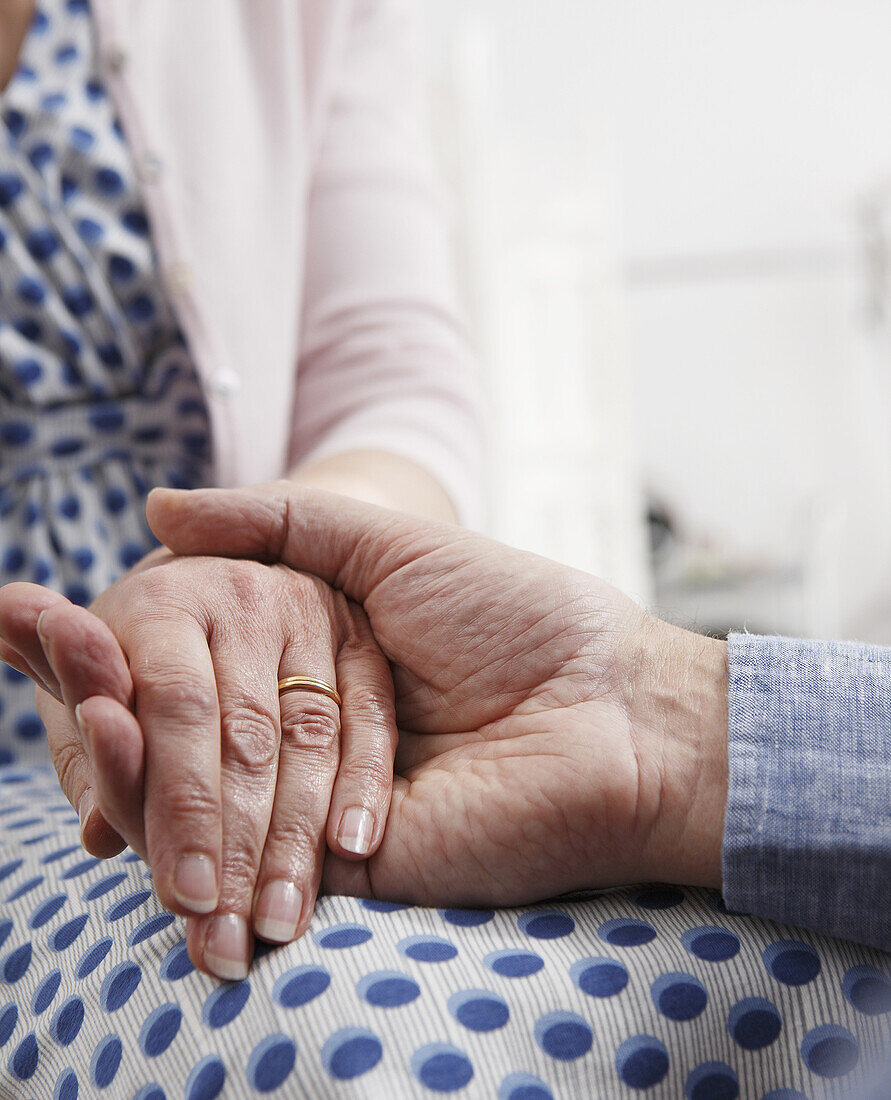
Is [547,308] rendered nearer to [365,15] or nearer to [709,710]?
[365,15]

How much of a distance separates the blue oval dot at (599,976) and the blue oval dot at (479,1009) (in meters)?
0.03

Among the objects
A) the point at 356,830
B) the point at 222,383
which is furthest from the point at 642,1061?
the point at 222,383

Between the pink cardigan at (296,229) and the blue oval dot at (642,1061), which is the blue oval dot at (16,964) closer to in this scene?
the blue oval dot at (642,1061)

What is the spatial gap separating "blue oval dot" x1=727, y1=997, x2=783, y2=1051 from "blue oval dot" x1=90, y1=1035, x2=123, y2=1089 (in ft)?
0.64

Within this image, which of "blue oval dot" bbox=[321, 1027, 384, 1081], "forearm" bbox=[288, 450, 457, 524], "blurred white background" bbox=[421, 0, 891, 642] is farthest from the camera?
"blurred white background" bbox=[421, 0, 891, 642]

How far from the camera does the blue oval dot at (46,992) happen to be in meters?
0.33

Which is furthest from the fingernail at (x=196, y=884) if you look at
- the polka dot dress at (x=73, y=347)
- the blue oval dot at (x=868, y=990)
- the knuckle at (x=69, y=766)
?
the polka dot dress at (x=73, y=347)

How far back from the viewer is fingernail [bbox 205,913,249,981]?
286 millimetres

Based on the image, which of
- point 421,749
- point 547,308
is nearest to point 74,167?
point 421,749

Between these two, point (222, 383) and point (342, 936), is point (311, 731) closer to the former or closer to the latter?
point (342, 936)

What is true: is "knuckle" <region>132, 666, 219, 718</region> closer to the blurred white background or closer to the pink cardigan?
the pink cardigan

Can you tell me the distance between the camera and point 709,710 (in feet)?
1.14

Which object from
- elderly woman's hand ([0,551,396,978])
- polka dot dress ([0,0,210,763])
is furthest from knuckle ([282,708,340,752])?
polka dot dress ([0,0,210,763])

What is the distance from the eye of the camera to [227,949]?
0.29m
